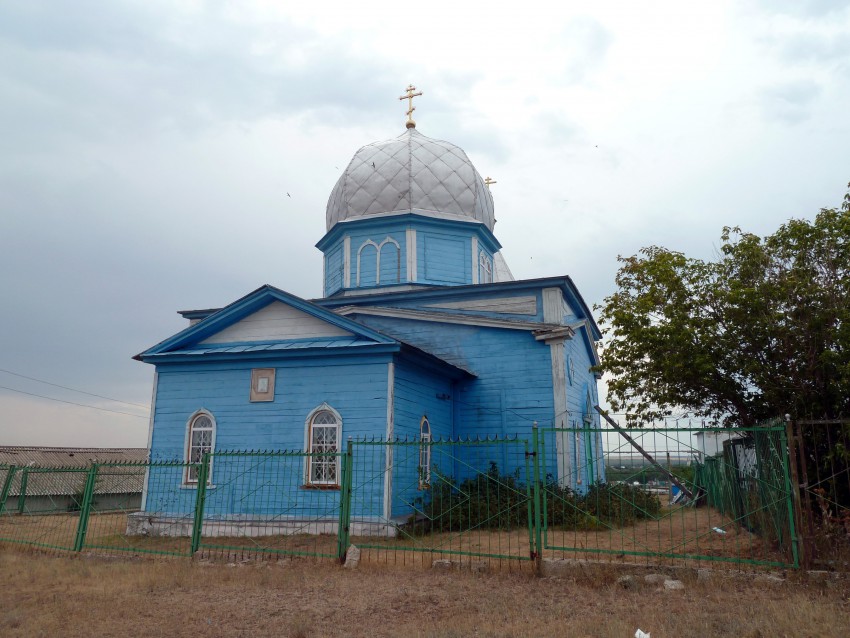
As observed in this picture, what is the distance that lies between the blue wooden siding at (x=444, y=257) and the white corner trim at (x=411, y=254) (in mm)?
139

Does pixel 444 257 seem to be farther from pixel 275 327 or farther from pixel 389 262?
pixel 275 327

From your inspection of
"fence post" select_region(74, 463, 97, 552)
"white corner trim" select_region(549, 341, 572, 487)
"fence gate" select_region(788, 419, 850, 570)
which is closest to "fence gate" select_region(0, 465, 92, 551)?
"fence post" select_region(74, 463, 97, 552)

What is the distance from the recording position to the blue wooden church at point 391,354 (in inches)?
497

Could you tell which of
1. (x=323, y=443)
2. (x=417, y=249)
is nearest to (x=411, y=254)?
(x=417, y=249)

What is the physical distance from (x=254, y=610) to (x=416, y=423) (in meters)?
6.60

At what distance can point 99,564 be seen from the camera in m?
9.57

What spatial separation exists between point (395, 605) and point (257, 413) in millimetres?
6947

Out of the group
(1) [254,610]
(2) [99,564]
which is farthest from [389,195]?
(1) [254,610]

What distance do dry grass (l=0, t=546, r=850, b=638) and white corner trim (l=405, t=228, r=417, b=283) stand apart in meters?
10.2

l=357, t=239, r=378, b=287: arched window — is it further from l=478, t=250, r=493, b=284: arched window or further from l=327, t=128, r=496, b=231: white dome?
l=478, t=250, r=493, b=284: arched window

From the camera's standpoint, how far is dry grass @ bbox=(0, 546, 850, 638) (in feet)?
19.4

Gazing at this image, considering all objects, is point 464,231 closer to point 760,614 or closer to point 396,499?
point 396,499

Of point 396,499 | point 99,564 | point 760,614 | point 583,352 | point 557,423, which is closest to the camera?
point 760,614

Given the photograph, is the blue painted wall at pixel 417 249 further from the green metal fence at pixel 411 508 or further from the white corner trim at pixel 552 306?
the green metal fence at pixel 411 508
